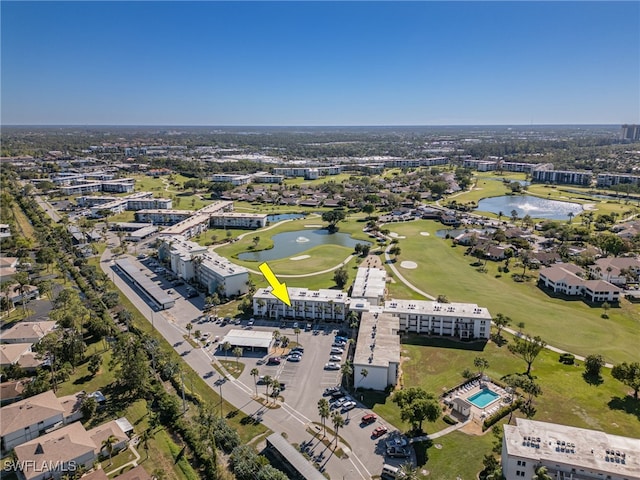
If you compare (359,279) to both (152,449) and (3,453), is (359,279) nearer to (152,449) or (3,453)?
(152,449)

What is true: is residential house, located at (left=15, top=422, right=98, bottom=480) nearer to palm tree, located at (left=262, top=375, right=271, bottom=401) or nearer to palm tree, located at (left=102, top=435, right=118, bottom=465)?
palm tree, located at (left=102, top=435, right=118, bottom=465)

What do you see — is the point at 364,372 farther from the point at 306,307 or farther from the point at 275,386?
the point at 306,307

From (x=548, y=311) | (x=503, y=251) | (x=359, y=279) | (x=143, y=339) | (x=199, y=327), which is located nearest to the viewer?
(x=143, y=339)

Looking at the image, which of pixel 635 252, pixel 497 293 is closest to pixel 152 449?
pixel 497 293

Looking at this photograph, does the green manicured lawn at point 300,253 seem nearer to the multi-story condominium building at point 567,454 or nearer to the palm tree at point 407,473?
the palm tree at point 407,473

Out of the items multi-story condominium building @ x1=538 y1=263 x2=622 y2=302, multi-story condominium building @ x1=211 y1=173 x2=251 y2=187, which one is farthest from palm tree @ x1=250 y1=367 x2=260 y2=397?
multi-story condominium building @ x1=211 y1=173 x2=251 y2=187

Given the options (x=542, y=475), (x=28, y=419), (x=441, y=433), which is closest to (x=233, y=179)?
(x=28, y=419)

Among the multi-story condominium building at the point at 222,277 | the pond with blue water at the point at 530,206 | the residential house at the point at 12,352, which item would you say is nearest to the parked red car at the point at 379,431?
the multi-story condominium building at the point at 222,277
